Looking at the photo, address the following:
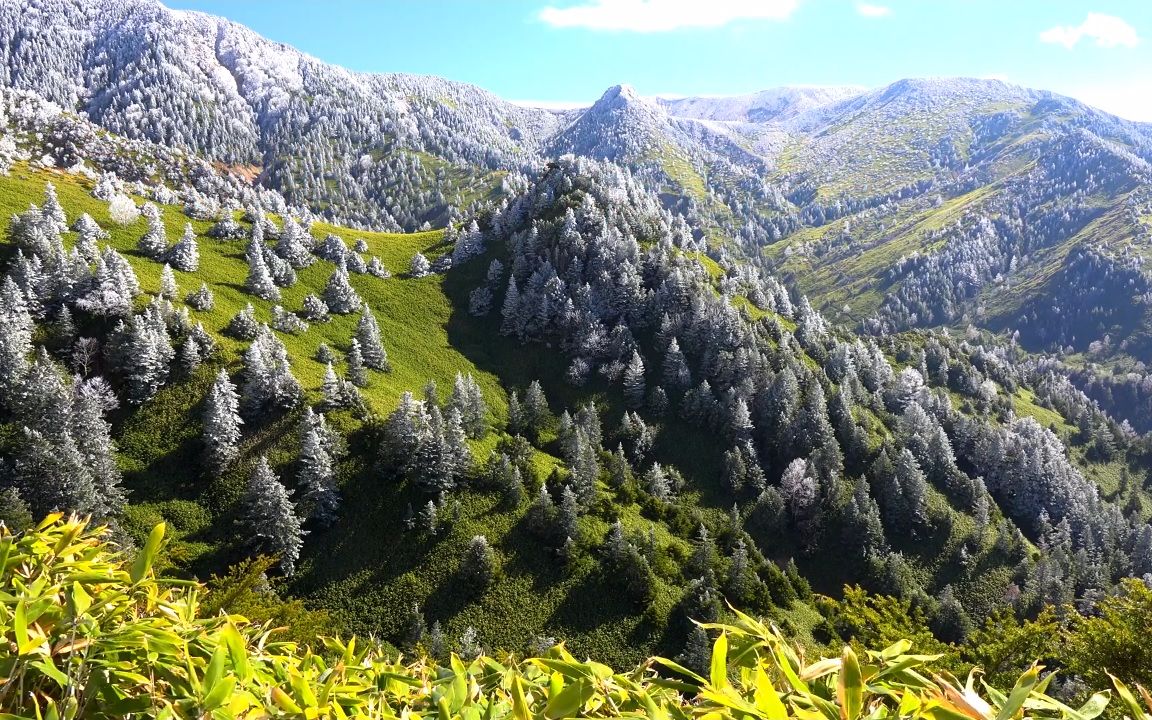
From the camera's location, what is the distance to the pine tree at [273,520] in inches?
2254

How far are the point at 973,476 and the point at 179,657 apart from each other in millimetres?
131903

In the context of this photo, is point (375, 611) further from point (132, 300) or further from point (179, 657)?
point (179, 657)

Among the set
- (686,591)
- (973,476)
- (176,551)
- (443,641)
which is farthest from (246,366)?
(973,476)

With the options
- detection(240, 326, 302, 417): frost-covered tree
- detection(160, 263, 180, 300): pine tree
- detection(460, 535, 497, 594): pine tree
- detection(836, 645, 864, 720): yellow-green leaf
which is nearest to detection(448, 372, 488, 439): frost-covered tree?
detection(240, 326, 302, 417): frost-covered tree

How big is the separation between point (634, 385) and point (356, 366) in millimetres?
45700

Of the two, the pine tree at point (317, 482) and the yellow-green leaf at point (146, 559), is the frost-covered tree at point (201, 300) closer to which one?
the pine tree at point (317, 482)

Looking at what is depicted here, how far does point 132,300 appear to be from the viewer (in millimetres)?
72938

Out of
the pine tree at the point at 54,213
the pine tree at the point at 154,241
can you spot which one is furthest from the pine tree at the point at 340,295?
the pine tree at the point at 54,213

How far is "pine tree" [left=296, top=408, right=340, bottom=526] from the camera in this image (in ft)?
202

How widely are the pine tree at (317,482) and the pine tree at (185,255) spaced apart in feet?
158

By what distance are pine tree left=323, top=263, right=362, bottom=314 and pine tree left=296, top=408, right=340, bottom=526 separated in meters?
40.7

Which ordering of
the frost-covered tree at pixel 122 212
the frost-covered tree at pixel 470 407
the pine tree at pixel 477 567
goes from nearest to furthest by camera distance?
1. the pine tree at pixel 477 567
2. the frost-covered tree at pixel 470 407
3. the frost-covered tree at pixel 122 212

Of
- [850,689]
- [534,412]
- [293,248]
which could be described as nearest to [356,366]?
[534,412]

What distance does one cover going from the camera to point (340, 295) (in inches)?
3949
